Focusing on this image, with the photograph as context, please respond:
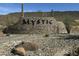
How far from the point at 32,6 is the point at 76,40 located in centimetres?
72

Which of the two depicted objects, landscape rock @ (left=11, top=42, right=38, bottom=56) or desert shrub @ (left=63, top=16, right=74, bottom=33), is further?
desert shrub @ (left=63, top=16, right=74, bottom=33)

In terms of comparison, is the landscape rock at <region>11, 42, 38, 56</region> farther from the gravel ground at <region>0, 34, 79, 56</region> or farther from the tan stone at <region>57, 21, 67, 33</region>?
the tan stone at <region>57, 21, 67, 33</region>

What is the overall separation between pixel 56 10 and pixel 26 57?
73cm

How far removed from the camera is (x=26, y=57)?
187250 mm

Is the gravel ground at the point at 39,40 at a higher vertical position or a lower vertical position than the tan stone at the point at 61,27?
lower

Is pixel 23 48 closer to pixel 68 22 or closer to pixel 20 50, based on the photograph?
pixel 20 50

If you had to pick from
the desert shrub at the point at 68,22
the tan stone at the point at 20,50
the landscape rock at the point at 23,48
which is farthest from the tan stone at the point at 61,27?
the tan stone at the point at 20,50

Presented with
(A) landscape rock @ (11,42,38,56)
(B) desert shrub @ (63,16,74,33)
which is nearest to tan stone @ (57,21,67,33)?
(B) desert shrub @ (63,16,74,33)

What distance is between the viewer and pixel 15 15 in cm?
18738

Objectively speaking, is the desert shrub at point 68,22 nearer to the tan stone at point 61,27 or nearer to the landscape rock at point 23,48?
the tan stone at point 61,27

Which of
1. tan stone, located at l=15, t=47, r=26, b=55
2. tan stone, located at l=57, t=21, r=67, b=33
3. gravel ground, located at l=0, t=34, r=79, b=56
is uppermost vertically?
tan stone, located at l=57, t=21, r=67, b=33

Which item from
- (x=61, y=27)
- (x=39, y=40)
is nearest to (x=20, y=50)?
(x=39, y=40)

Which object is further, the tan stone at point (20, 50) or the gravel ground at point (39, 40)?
the gravel ground at point (39, 40)

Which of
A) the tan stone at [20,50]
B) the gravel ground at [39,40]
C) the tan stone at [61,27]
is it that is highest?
the tan stone at [61,27]
